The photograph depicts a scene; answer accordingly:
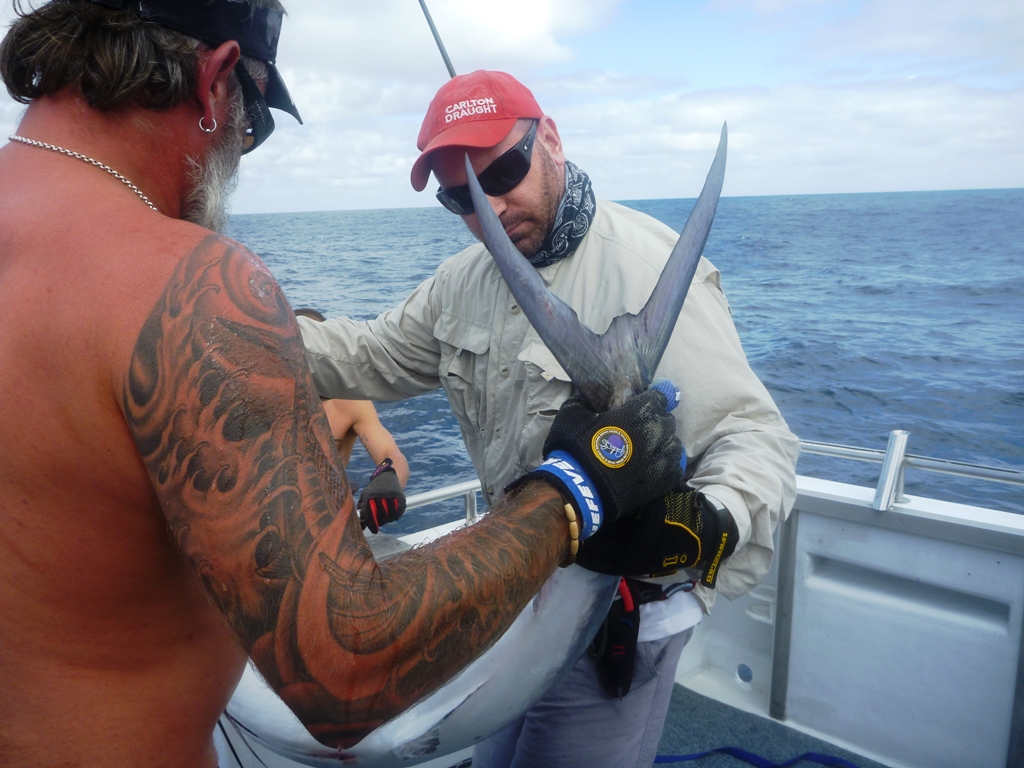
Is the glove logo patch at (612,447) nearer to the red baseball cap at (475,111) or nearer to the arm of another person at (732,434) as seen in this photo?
the arm of another person at (732,434)

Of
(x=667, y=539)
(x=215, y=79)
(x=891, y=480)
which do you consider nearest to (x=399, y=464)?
(x=891, y=480)

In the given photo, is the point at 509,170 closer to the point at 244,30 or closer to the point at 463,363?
the point at 463,363

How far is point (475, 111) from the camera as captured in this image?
207cm

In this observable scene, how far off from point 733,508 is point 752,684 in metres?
2.50

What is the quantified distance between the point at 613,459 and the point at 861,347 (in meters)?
14.8

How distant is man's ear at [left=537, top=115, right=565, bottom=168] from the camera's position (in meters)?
2.20

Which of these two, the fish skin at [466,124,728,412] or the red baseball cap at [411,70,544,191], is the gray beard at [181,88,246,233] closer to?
the fish skin at [466,124,728,412]

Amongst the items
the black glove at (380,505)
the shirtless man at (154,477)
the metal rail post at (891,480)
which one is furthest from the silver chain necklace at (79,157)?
the metal rail post at (891,480)

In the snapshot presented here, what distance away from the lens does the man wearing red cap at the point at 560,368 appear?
1910mm

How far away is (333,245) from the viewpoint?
1644 inches

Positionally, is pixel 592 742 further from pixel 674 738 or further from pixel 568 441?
pixel 674 738

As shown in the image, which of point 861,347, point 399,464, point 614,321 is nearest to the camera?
point 614,321

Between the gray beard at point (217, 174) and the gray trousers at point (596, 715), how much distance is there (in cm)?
157

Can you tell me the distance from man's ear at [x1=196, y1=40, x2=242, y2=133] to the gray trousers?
5.62 ft
